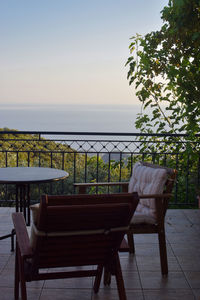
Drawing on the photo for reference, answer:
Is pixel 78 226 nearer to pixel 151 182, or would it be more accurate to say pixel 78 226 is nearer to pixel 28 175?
pixel 151 182

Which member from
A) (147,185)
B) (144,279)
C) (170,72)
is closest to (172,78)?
(170,72)

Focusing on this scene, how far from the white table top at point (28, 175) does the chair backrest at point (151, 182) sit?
62 cm

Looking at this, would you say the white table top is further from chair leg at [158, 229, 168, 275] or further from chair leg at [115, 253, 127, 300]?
chair leg at [115, 253, 127, 300]

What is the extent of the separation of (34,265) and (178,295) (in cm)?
107

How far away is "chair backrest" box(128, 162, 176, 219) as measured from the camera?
2883 millimetres

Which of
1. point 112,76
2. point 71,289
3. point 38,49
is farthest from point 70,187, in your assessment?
point 38,49

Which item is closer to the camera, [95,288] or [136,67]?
[95,288]

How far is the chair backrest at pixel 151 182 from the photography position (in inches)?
113

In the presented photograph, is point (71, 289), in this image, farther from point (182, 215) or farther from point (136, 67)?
point (136, 67)

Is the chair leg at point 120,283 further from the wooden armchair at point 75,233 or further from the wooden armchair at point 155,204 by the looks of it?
the wooden armchair at point 155,204

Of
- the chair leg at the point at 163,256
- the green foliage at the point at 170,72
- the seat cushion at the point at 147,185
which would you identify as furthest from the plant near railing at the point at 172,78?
the chair leg at the point at 163,256

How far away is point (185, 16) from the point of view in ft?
14.0

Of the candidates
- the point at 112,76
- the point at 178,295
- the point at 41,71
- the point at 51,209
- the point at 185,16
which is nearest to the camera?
the point at 51,209

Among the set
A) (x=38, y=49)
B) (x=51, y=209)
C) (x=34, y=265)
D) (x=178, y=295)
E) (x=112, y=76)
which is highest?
(x=38, y=49)
